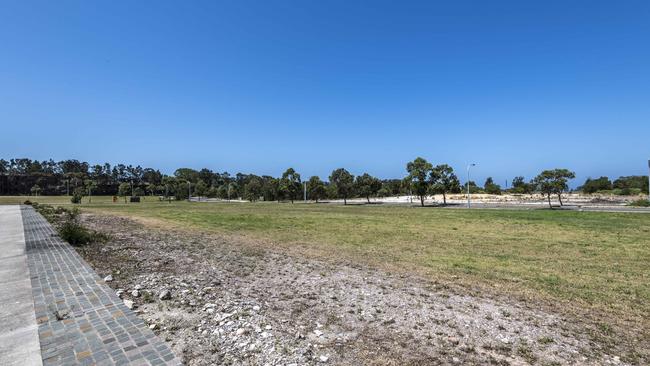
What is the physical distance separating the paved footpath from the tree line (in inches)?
1932

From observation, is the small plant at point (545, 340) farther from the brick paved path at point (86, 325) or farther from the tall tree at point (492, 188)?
the tall tree at point (492, 188)

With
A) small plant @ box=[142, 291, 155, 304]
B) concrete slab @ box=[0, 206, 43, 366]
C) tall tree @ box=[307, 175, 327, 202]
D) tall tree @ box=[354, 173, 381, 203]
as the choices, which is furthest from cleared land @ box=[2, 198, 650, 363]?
tall tree @ box=[307, 175, 327, 202]

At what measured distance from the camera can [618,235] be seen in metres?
16.0

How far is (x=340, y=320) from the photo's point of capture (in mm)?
5316

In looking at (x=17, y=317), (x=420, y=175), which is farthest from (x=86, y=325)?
(x=420, y=175)

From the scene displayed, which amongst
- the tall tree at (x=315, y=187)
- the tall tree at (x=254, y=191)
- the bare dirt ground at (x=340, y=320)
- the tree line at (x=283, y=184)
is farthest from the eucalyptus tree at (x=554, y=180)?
the tall tree at (x=254, y=191)

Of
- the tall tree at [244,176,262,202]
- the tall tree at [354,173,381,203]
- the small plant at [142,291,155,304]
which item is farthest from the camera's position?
the tall tree at [244,176,262,202]

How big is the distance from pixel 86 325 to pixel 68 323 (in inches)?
11.0

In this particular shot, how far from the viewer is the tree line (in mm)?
52125

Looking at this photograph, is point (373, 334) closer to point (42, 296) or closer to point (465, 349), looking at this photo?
point (465, 349)

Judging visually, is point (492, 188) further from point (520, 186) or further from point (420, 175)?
point (420, 175)

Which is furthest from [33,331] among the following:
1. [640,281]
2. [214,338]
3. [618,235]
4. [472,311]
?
[618,235]

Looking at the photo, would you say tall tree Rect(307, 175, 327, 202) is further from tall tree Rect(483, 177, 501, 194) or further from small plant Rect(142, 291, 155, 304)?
small plant Rect(142, 291, 155, 304)

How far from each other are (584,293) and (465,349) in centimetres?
453
